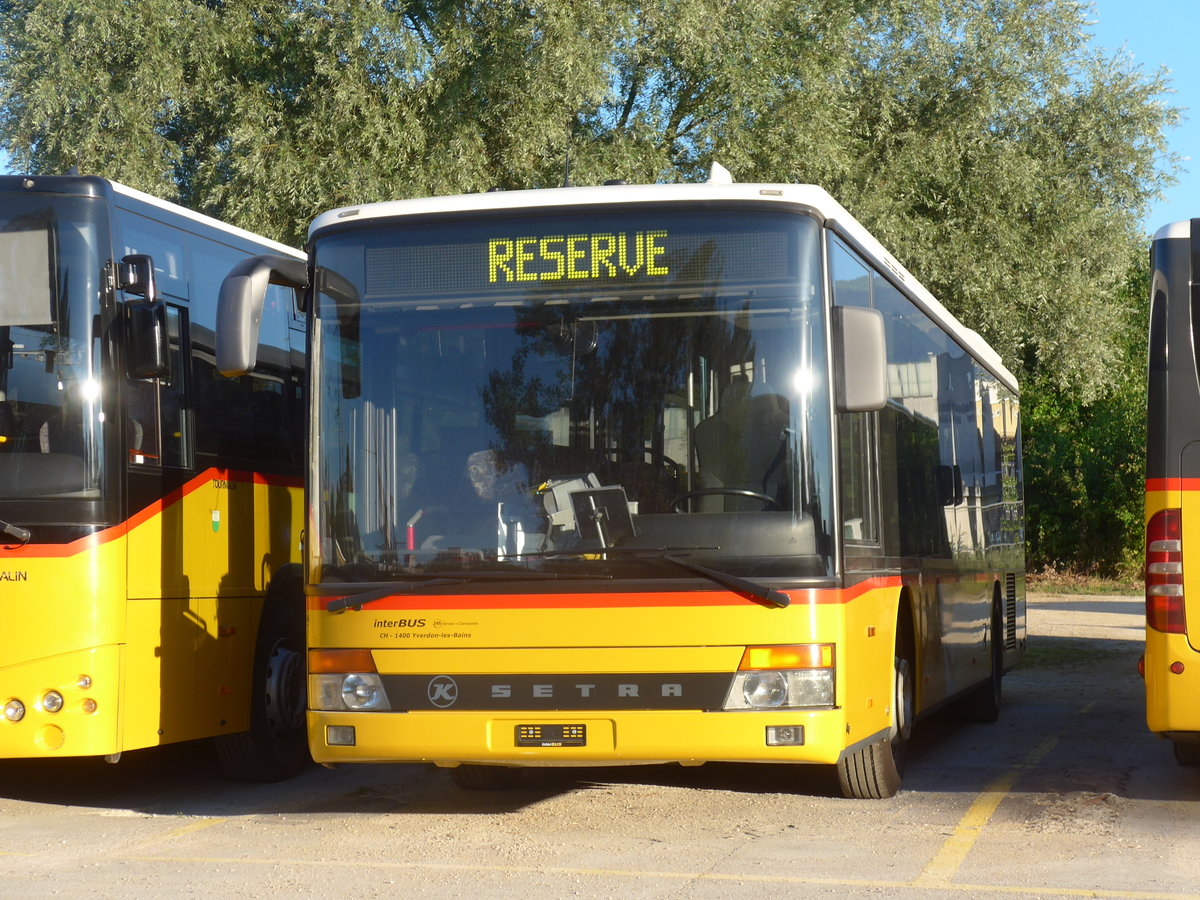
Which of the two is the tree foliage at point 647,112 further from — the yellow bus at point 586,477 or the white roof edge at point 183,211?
the yellow bus at point 586,477

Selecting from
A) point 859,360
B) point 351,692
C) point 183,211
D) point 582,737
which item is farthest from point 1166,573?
point 183,211

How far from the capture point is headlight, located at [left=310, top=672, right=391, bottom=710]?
7.26 metres

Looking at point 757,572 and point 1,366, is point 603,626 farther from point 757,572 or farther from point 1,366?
point 1,366

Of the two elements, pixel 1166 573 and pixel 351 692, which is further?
pixel 1166 573

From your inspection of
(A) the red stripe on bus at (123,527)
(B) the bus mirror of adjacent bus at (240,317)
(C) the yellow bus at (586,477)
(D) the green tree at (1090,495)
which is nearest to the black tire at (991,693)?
(C) the yellow bus at (586,477)

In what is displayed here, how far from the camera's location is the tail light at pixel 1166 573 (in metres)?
7.52

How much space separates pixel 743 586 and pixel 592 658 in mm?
742

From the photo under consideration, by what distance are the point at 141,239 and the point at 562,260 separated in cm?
275

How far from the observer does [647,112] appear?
68.1ft

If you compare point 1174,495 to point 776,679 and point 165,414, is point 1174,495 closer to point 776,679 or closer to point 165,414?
point 776,679

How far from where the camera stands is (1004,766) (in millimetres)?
10141

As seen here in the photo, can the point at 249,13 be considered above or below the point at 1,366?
above

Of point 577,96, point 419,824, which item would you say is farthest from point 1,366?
point 577,96

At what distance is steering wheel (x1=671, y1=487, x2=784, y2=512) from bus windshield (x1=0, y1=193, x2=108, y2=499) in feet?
10.1
